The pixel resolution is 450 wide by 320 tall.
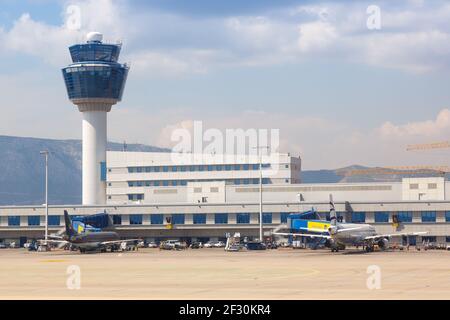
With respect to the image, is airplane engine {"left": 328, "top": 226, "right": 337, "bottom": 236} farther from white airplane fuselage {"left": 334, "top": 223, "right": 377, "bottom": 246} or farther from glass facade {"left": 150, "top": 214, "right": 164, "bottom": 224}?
glass facade {"left": 150, "top": 214, "right": 164, "bottom": 224}

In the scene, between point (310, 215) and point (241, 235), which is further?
point (241, 235)

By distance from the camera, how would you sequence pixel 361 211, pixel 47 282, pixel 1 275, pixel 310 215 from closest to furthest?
pixel 47 282 → pixel 1 275 → pixel 310 215 → pixel 361 211

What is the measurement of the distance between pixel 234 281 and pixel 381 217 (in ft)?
322

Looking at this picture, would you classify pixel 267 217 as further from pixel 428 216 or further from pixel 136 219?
pixel 428 216

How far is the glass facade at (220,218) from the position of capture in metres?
170

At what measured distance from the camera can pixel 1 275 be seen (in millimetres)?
78438

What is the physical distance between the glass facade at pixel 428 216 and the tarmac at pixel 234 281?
2533 inches

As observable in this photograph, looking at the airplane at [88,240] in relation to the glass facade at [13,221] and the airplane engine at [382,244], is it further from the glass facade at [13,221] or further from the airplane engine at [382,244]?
the airplane engine at [382,244]

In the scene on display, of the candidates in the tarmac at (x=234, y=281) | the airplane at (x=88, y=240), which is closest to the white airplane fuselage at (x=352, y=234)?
the tarmac at (x=234, y=281)

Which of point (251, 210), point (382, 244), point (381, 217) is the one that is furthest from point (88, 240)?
point (381, 217)
